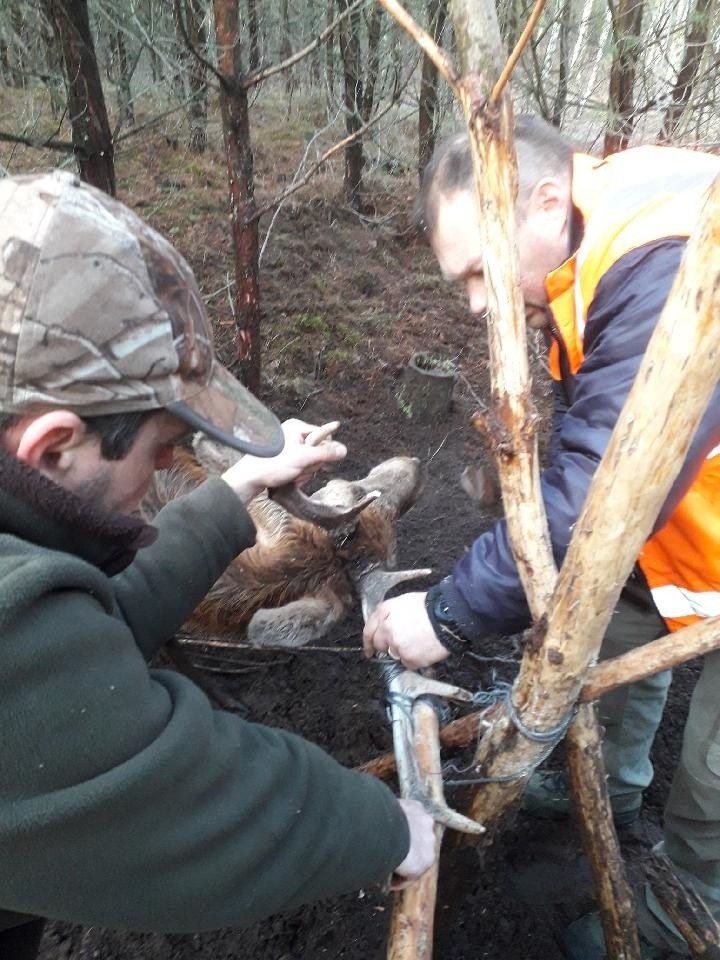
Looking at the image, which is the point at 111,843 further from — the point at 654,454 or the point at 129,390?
the point at 654,454

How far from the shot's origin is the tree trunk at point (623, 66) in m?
7.01

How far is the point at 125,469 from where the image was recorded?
1427mm

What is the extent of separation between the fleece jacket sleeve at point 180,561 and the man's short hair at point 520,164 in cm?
117

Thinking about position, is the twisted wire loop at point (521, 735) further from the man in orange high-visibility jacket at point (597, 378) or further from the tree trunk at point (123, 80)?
the tree trunk at point (123, 80)

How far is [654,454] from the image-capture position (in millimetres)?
1562

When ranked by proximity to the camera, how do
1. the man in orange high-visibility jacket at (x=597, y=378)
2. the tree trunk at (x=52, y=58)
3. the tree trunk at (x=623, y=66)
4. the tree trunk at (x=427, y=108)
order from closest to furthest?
the man in orange high-visibility jacket at (x=597, y=378) < the tree trunk at (x=52, y=58) < the tree trunk at (x=623, y=66) < the tree trunk at (x=427, y=108)

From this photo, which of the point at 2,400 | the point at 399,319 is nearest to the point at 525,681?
the point at 2,400

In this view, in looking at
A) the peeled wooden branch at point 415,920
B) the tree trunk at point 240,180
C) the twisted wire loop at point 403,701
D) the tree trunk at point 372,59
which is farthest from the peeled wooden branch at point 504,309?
the tree trunk at point 372,59

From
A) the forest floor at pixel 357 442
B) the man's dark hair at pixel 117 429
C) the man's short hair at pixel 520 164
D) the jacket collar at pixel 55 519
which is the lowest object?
the forest floor at pixel 357 442

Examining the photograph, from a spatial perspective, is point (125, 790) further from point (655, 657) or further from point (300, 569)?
point (300, 569)

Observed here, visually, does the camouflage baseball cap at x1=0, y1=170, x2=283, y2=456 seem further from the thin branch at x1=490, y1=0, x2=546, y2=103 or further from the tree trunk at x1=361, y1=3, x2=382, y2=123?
the tree trunk at x1=361, y1=3, x2=382, y2=123

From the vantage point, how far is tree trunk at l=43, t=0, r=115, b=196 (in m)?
4.18

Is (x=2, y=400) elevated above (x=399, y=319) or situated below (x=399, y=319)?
above

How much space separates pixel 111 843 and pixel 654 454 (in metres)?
1.33
